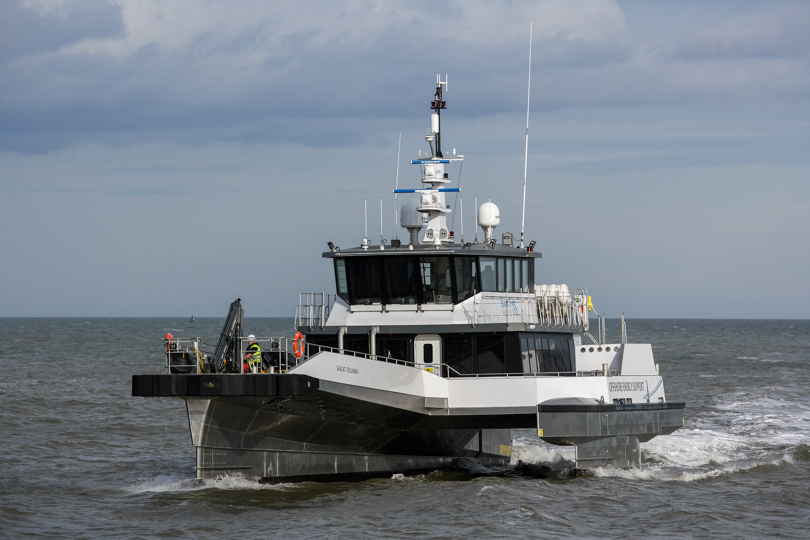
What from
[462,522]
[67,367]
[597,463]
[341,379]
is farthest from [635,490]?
[67,367]

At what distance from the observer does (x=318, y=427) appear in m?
17.7

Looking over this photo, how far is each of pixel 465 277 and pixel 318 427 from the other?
13.3 ft

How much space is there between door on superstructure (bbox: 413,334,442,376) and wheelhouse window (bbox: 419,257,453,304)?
0.78 metres

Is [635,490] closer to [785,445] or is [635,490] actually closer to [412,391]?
[412,391]

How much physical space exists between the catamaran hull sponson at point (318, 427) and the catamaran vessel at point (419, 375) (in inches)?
1.0

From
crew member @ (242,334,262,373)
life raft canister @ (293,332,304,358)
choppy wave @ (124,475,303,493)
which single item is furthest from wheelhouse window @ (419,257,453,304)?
choppy wave @ (124,475,303,493)

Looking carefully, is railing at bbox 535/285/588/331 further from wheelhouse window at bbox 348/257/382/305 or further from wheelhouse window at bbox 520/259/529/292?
wheelhouse window at bbox 348/257/382/305

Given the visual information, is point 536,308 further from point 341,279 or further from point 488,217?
point 341,279

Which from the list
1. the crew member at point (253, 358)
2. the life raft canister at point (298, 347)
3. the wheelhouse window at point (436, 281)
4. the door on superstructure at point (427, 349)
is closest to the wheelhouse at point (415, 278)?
the wheelhouse window at point (436, 281)

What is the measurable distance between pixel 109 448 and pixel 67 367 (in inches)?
1071

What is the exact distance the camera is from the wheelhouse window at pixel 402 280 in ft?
63.0

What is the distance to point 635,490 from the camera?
18531 mm

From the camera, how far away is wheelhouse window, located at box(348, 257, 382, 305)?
19.4 meters

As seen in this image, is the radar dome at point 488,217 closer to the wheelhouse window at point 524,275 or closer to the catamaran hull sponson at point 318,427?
the wheelhouse window at point 524,275
